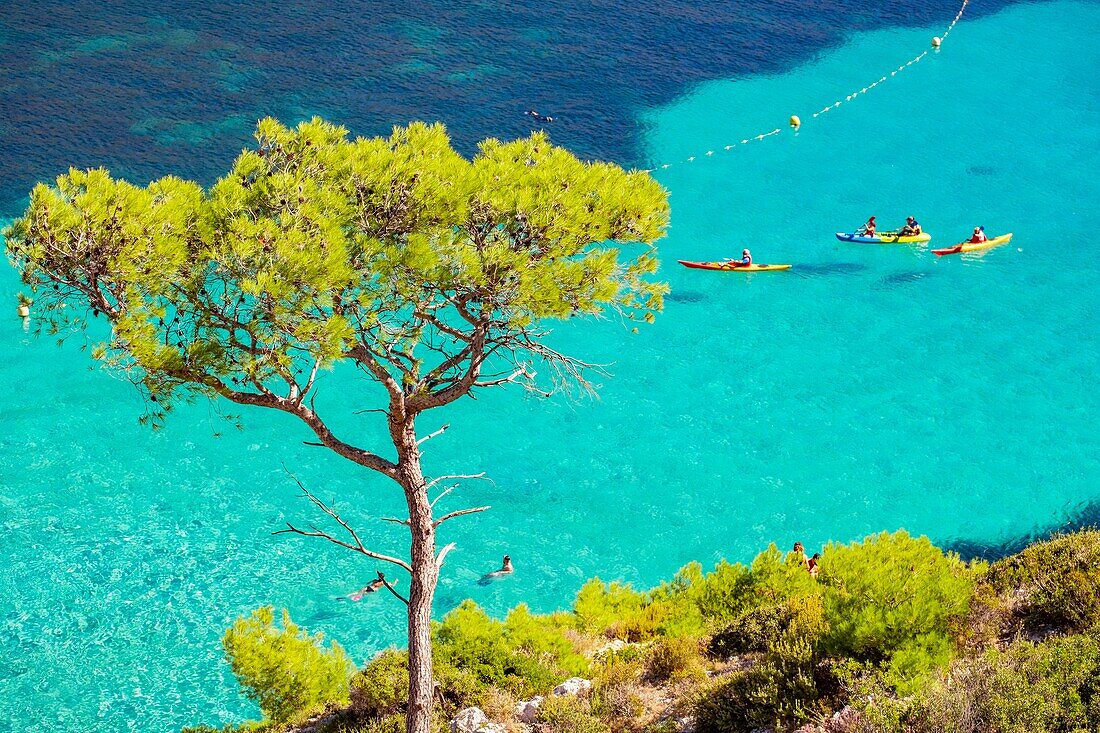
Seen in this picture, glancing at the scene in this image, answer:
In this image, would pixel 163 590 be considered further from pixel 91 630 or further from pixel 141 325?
pixel 141 325

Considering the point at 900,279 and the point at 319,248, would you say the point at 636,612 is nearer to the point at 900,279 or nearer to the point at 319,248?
the point at 319,248

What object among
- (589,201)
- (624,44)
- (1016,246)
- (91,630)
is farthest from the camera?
(624,44)

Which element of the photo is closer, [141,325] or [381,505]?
[141,325]

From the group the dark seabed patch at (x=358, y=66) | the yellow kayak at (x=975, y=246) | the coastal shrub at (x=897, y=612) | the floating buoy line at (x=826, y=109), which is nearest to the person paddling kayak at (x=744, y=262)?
the floating buoy line at (x=826, y=109)

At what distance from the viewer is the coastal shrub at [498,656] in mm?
13352

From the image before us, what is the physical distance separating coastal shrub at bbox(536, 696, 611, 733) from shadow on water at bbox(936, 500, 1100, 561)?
10.8 meters

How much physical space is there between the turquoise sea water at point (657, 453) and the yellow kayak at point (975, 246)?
0.41m

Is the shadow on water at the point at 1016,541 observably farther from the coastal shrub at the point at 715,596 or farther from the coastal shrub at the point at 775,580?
the coastal shrub at the point at 715,596

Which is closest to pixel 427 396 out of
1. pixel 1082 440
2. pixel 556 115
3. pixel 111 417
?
pixel 111 417

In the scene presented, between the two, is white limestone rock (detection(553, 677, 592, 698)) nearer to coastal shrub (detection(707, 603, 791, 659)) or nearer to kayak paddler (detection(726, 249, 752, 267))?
coastal shrub (detection(707, 603, 791, 659))

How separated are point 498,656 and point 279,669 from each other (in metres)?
2.78

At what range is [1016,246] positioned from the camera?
3180 centimetres

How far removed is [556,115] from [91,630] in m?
25.9

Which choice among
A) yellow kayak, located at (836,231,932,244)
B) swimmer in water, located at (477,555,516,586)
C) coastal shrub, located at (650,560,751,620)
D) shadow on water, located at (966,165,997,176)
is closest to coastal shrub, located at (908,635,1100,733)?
coastal shrub, located at (650,560,751,620)
